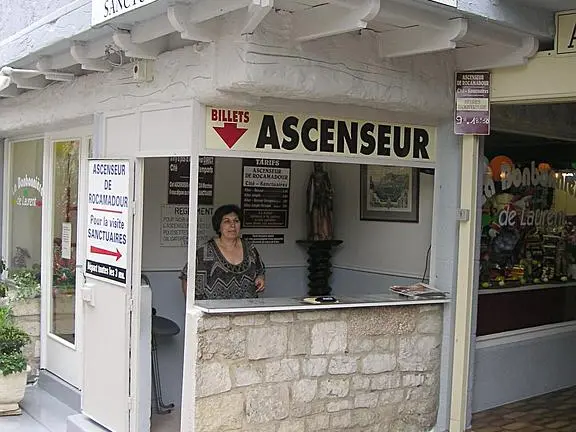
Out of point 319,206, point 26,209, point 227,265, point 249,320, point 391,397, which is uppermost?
point 319,206

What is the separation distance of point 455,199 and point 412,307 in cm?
84

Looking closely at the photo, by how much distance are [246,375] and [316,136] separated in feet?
5.31

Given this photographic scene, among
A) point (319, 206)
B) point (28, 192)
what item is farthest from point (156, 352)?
point (28, 192)

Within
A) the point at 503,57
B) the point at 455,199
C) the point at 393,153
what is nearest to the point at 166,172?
the point at 393,153

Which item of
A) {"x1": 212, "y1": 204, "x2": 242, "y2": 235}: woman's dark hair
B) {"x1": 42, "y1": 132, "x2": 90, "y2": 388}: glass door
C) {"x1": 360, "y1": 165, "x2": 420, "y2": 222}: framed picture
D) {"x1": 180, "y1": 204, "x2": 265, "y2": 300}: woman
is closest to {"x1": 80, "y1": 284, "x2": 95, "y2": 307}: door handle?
{"x1": 180, "y1": 204, "x2": 265, "y2": 300}: woman

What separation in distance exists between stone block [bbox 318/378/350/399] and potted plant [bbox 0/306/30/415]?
2.68 meters

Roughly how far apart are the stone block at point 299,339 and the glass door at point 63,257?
2.41 meters

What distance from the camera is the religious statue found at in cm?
736

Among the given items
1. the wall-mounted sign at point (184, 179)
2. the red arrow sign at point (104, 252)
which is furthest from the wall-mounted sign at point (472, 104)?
the red arrow sign at point (104, 252)

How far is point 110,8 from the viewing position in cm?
461

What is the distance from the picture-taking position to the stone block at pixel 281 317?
5.06 metres

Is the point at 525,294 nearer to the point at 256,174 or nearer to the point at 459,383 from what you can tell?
the point at 459,383

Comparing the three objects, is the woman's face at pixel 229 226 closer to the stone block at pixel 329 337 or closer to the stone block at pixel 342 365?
the stone block at pixel 329 337

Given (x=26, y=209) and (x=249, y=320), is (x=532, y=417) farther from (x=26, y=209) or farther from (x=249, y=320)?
(x=26, y=209)
